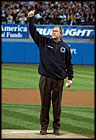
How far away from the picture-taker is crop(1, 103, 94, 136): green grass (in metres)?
8.11

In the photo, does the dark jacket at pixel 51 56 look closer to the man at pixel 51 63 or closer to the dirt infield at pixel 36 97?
the man at pixel 51 63

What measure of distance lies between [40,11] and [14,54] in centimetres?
449

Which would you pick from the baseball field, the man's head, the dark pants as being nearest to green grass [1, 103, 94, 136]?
the baseball field

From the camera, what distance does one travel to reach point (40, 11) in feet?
101

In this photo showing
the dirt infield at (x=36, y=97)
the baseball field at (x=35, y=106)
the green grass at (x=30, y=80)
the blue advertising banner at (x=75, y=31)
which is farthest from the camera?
the blue advertising banner at (x=75, y=31)

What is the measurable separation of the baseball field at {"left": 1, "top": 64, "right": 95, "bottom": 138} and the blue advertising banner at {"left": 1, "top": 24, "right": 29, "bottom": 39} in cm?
862

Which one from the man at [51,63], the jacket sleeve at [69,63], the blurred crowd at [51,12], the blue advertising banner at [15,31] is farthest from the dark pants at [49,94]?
the blurred crowd at [51,12]

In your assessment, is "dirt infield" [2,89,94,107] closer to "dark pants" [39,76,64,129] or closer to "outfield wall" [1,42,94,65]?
"dark pants" [39,76,64,129]

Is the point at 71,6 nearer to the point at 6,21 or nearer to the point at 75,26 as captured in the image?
the point at 75,26

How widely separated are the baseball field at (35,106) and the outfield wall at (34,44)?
7275mm

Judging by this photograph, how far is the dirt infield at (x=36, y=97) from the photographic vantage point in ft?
41.6

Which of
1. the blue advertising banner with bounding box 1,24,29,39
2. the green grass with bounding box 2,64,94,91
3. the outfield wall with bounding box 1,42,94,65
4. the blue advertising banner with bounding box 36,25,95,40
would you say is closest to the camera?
the green grass with bounding box 2,64,94,91

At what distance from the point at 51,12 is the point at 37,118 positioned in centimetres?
2161

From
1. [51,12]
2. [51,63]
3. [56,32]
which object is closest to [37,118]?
[51,63]
